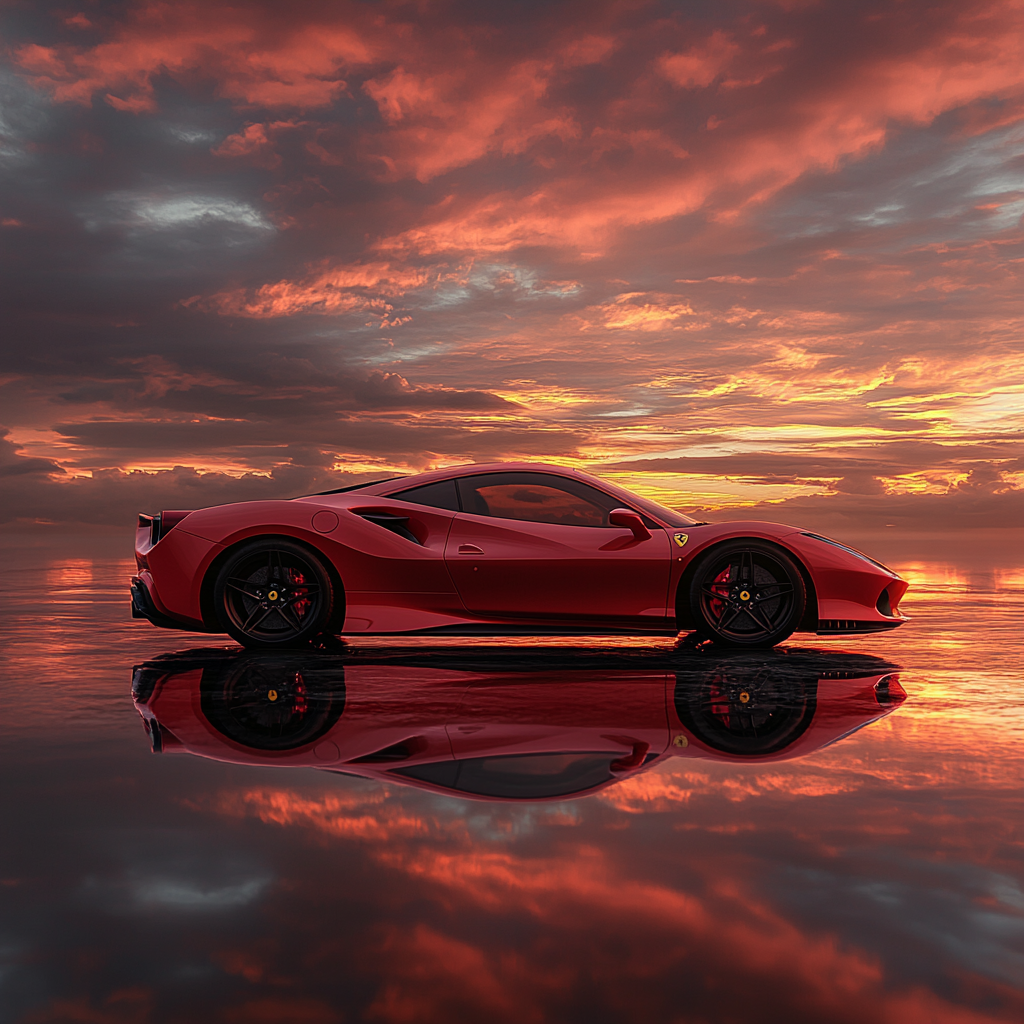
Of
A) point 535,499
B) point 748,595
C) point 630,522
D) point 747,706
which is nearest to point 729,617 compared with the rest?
point 748,595

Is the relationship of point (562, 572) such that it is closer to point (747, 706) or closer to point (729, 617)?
point (729, 617)

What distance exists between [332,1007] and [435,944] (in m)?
0.31

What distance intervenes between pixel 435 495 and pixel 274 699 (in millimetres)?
2423

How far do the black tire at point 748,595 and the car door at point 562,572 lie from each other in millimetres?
317

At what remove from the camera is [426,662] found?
21.3 feet

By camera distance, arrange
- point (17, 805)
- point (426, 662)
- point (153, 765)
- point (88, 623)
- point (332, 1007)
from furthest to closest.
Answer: point (88, 623), point (426, 662), point (153, 765), point (17, 805), point (332, 1007)

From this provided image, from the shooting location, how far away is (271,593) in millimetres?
6887

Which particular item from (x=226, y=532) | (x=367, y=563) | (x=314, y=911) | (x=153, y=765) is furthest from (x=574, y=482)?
(x=314, y=911)

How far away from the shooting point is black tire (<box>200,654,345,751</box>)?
4199mm

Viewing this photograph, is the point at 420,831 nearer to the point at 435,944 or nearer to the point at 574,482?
the point at 435,944

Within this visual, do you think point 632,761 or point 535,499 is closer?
point 632,761

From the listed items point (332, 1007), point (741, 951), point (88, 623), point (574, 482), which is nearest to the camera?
point (332, 1007)

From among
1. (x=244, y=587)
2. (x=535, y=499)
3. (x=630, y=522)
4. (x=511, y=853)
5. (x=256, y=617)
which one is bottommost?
(x=511, y=853)

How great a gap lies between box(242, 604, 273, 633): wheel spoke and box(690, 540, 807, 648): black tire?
3.04 m
